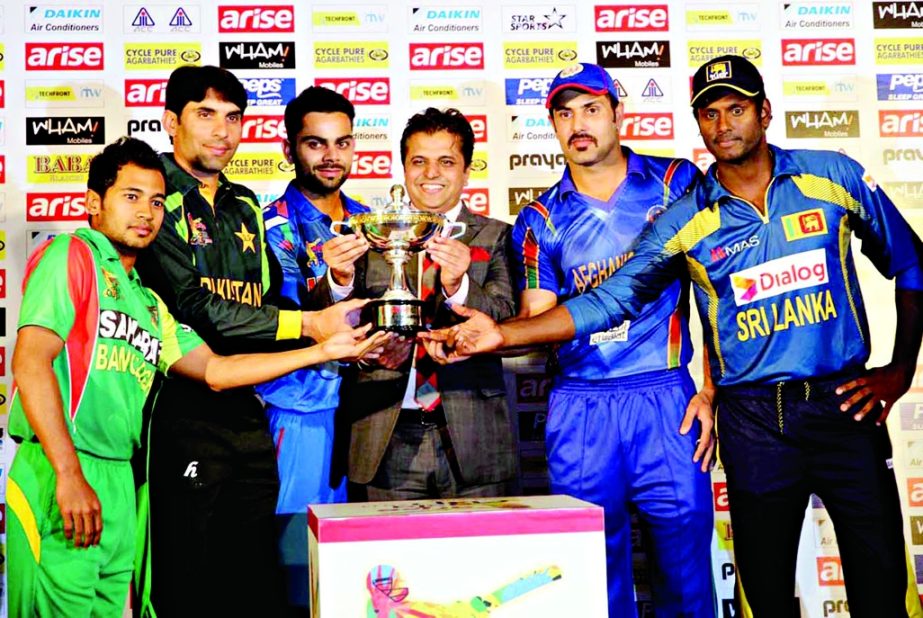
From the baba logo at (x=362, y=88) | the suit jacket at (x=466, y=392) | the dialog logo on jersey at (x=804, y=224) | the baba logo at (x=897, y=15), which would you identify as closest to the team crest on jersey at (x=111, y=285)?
the suit jacket at (x=466, y=392)

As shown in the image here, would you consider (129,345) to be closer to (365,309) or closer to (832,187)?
(365,309)

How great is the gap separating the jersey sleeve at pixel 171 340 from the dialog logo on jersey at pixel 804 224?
2.02 metres

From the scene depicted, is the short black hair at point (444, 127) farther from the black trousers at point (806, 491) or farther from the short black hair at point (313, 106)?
the black trousers at point (806, 491)

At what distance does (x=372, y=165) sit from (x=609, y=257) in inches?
43.0

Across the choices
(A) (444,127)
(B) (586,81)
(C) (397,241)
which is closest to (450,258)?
(C) (397,241)

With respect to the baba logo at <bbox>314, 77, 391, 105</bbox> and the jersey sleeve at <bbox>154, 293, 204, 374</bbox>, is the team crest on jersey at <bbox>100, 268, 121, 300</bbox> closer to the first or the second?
the jersey sleeve at <bbox>154, 293, 204, 374</bbox>

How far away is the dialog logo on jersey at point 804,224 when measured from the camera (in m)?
3.39

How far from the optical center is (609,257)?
3.60 metres

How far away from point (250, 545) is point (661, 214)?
71.9 inches

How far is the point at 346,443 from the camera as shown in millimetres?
3809

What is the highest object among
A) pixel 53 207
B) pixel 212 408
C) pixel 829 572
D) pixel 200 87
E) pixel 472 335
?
pixel 200 87

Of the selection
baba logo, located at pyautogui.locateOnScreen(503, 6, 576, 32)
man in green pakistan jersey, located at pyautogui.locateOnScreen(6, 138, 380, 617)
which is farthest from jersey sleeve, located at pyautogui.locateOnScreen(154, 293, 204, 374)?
baba logo, located at pyautogui.locateOnScreen(503, 6, 576, 32)

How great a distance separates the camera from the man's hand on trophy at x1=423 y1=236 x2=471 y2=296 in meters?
3.32

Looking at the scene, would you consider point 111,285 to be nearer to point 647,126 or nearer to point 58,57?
point 58,57
